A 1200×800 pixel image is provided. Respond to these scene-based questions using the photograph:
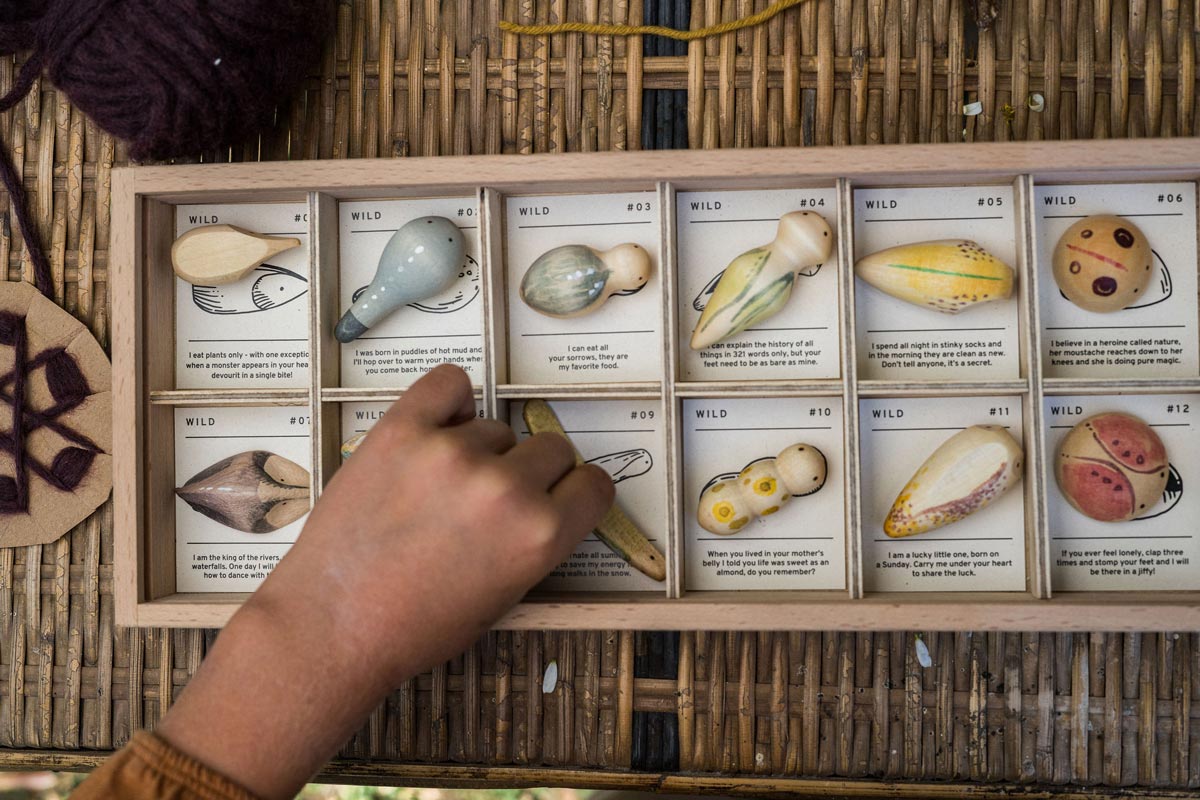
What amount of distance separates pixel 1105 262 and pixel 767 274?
0.70 ft

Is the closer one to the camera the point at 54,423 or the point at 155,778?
the point at 155,778

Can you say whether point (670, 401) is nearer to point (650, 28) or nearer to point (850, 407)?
point (850, 407)

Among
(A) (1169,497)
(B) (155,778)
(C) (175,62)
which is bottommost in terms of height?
(B) (155,778)

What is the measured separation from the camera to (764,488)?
0.57 m

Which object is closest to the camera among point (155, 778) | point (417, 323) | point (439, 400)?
point (155, 778)

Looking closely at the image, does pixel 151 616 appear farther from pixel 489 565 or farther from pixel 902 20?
pixel 902 20

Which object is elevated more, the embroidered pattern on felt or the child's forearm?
the embroidered pattern on felt

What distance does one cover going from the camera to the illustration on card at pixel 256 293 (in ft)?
2.03

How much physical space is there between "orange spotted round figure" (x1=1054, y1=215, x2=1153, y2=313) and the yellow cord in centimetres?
25

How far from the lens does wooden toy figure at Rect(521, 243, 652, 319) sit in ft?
1.88

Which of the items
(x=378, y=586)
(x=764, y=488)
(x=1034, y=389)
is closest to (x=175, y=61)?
(x=378, y=586)

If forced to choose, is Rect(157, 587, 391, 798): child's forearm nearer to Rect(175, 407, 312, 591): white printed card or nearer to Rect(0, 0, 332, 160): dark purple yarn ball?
Rect(175, 407, 312, 591): white printed card

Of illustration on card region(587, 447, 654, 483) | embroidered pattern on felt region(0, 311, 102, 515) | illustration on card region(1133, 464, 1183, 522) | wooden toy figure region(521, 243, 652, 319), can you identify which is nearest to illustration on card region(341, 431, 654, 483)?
illustration on card region(587, 447, 654, 483)

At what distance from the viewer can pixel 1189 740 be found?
1.97 ft
